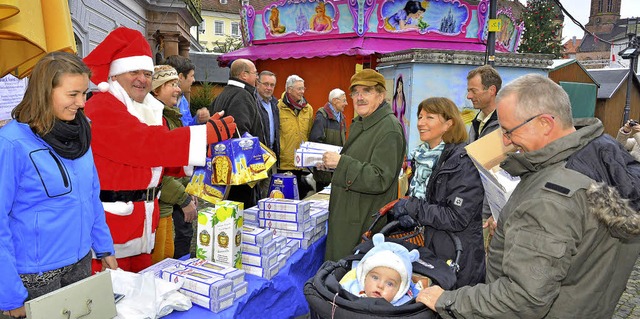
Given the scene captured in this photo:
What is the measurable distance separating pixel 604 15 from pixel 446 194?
97.1 metres

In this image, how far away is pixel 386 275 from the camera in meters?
2.25

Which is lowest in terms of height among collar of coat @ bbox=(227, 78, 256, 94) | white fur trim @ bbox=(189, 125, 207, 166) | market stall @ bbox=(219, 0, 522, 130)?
white fur trim @ bbox=(189, 125, 207, 166)

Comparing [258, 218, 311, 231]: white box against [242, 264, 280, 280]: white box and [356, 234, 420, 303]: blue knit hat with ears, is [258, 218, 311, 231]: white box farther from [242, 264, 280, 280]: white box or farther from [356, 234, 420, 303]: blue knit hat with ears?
[356, 234, 420, 303]: blue knit hat with ears

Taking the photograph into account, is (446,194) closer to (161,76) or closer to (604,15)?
(161,76)

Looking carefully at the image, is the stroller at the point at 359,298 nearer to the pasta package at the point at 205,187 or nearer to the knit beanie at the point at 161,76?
the pasta package at the point at 205,187

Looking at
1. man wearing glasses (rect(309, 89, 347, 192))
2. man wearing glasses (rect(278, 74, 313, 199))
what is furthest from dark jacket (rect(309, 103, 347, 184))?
man wearing glasses (rect(278, 74, 313, 199))

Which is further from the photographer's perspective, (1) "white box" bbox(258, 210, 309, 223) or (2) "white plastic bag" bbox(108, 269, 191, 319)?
(1) "white box" bbox(258, 210, 309, 223)

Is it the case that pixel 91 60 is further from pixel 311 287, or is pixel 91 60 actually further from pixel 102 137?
pixel 311 287

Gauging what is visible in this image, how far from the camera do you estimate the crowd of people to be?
1564 millimetres

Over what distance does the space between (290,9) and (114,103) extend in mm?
9786

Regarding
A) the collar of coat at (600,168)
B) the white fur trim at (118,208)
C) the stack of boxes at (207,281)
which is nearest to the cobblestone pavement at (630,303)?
the collar of coat at (600,168)

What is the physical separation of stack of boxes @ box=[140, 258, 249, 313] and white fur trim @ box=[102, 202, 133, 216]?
A: 0.42 meters

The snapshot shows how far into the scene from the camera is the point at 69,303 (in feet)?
5.67

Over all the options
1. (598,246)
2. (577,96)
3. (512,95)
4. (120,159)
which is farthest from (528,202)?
(577,96)
